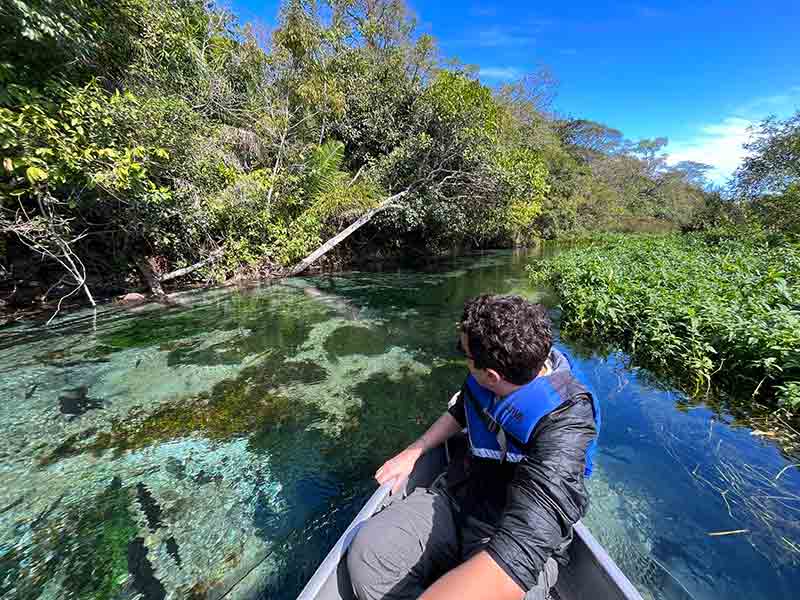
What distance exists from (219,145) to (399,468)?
11.0 m

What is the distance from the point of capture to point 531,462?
4.20 feet

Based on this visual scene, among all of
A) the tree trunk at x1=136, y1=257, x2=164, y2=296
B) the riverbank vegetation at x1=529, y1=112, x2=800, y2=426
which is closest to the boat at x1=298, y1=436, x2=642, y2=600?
the riverbank vegetation at x1=529, y1=112, x2=800, y2=426

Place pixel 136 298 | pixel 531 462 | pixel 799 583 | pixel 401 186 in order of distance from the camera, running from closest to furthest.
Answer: pixel 531 462 < pixel 799 583 < pixel 136 298 < pixel 401 186

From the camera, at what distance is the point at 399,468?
1979 mm

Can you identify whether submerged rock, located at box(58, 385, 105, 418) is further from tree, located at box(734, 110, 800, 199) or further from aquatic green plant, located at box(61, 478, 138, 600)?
tree, located at box(734, 110, 800, 199)

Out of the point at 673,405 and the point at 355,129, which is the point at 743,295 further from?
the point at 355,129

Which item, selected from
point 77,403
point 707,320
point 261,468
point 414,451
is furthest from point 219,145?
point 707,320

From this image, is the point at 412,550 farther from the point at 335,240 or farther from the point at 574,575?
the point at 335,240

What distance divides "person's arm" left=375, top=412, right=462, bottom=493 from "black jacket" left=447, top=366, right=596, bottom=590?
2.46ft

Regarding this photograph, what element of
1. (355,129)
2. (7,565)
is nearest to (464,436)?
(7,565)

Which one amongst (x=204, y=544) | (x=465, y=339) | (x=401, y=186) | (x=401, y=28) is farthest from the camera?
(x=401, y=28)

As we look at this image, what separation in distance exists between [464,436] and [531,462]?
1002 mm

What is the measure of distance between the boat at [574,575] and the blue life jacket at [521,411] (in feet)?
1.42

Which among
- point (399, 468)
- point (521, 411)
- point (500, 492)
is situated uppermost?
point (521, 411)
